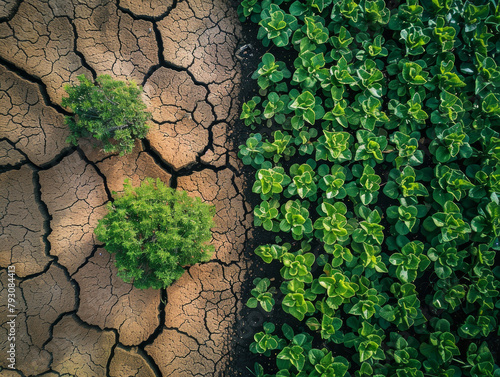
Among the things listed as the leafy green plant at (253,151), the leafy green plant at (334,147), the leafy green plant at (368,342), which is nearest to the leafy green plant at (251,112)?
the leafy green plant at (253,151)

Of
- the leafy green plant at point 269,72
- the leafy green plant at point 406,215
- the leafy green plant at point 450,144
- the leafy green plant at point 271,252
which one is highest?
the leafy green plant at point 269,72

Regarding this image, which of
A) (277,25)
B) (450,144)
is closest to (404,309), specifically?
(450,144)

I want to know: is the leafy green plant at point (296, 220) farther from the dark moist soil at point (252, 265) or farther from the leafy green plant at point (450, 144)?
the leafy green plant at point (450, 144)

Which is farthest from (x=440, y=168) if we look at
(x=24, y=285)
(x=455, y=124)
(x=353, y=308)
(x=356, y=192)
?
(x=24, y=285)

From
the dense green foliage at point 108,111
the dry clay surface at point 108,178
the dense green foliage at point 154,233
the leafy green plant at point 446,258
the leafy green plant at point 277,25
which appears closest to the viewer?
the dense green foliage at point 154,233

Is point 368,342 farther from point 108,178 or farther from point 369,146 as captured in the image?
point 108,178

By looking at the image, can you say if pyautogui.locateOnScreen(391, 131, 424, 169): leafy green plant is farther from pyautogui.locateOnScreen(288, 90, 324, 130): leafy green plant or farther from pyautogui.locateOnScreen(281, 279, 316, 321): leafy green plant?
pyautogui.locateOnScreen(281, 279, 316, 321): leafy green plant
